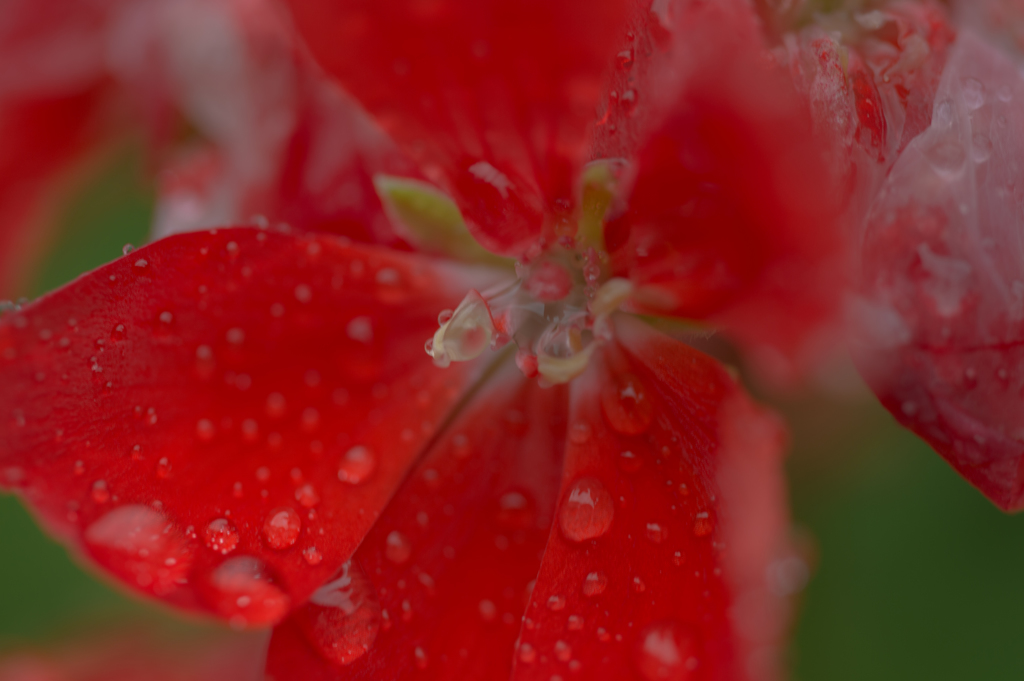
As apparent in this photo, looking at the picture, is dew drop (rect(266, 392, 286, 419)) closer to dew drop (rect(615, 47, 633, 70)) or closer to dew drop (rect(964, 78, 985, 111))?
dew drop (rect(615, 47, 633, 70))

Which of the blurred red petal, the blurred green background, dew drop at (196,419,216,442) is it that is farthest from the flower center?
the blurred red petal

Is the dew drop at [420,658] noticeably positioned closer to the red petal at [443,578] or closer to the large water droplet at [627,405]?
the red petal at [443,578]

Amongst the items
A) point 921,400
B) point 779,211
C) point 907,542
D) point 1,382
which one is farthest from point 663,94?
point 907,542

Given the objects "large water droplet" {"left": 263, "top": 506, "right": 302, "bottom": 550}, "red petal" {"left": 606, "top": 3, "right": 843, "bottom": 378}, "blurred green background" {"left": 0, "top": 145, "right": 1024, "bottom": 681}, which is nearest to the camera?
"red petal" {"left": 606, "top": 3, "right": 843, "bottom": 378}

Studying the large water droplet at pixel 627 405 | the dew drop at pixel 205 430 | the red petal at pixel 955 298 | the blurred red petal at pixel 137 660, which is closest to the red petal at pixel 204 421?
the dew drop at pixel 205 430

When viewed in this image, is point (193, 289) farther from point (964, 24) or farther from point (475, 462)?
point (964, 24)

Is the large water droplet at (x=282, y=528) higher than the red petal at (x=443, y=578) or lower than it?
higher

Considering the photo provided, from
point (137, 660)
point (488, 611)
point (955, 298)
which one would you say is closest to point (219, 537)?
point (488, 611)
